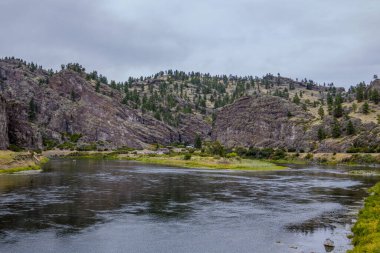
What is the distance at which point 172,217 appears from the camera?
49.7 m

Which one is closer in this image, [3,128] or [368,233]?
[368,233]

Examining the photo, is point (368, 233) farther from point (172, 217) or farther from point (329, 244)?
point (172, 217)

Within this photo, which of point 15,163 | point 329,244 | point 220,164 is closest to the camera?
point 329,244

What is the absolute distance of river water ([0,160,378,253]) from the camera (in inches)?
1436

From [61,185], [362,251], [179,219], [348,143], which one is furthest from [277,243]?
[348,143]

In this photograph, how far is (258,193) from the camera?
74000 millimetres

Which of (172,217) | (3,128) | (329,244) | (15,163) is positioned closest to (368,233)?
(329,244)

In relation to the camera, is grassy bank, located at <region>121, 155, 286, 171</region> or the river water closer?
the river water

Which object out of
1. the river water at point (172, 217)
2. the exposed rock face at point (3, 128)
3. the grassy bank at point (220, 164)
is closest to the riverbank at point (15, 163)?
the river water at point (172, 217)

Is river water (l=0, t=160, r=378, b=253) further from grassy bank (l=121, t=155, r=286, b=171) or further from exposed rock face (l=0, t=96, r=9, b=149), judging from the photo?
exposed rock face (l=0, t=96, r=9, b=149)

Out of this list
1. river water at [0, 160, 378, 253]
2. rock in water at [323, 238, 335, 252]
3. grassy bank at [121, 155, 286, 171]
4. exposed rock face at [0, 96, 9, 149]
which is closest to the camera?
rock in water at [323, 238, 335, 252]

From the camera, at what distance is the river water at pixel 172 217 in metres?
36.5

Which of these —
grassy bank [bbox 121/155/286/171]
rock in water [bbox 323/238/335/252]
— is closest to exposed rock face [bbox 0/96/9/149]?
grassy bank [bbox 121/155/286/171]

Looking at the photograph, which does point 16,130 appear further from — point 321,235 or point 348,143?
point 321,235
